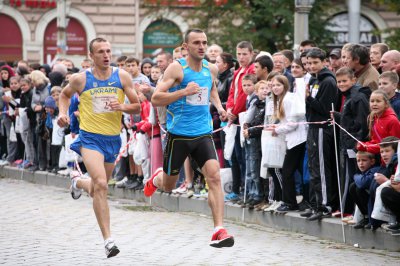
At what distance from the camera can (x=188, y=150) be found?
11.6 metres

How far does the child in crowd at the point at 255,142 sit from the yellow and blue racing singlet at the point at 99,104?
3.26 m

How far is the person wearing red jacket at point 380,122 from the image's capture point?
476 inches

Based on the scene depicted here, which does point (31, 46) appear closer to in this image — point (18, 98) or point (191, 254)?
point (18, 98)

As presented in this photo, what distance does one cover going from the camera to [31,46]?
42.1 m

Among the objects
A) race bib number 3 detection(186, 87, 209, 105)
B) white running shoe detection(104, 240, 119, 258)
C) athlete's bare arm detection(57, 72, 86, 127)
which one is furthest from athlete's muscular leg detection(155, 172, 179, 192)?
white running shoe detection(104, 240, 119, 258)

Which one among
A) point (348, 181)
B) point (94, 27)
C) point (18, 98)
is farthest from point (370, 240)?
point (94, 27)

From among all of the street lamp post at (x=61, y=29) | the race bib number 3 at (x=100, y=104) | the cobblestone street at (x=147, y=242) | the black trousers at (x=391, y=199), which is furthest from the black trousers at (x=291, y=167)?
the street lamp post at (x=61, y=29)

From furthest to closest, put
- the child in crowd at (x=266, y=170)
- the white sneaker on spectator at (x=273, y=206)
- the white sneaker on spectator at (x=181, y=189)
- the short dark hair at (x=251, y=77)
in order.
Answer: the white sneaker on spectator at (x=181, y=189), the short dark hair at (x=251, y=77), the child in crowd at (x=266, y=170), the white sneaker on spectator at (x=273, y=206)

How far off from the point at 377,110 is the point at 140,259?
317 centimetres

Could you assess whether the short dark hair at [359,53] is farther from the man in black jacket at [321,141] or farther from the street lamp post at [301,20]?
the street lamp post at [301,20]

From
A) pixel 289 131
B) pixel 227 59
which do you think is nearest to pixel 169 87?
pixel 289 131

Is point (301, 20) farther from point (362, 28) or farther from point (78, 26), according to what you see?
point (362, 28)

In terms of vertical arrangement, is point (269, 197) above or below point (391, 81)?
below

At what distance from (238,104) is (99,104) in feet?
12.9
